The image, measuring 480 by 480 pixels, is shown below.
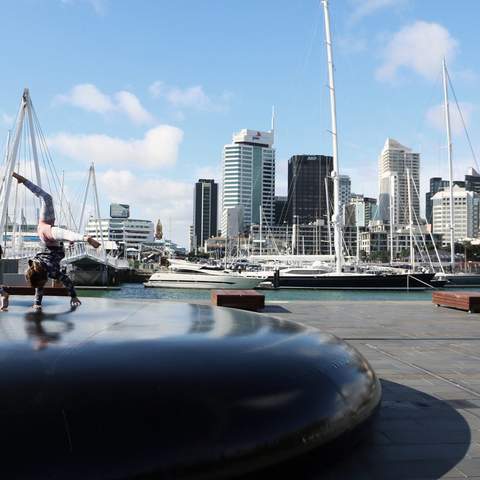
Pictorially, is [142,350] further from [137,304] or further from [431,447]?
[137,304]

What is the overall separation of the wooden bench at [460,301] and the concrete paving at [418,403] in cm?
296

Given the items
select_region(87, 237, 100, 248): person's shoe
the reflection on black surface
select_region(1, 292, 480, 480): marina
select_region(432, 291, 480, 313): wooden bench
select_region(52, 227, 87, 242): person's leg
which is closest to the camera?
the reflection on black surface

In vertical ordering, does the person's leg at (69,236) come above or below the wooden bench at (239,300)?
above

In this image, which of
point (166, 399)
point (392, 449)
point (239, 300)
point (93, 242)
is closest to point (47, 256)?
point (93, 242)

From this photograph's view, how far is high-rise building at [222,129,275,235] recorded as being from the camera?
7480 inches

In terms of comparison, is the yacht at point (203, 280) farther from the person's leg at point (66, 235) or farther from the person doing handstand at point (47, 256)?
the person's leg at point (66, 235)

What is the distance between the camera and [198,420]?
385 centimetres

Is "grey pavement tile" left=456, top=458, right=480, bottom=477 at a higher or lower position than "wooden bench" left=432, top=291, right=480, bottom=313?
lower

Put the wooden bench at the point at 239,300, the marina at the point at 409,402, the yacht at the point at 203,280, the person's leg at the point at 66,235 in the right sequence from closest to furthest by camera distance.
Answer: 1. the marina at the point at 409,402
2. the person's leg at the point at 66,235
3. the wooden bench at the point at 239,300
4. the yacht at the point at 203,280

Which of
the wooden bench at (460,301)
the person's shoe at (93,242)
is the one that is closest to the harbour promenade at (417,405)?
the person's shoe at (93,242)

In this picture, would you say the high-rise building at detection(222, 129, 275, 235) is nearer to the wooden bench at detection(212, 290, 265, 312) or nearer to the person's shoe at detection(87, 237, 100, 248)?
the wooden bench at detection(212, 290, 265, 312)

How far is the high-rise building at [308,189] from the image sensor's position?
563 feet

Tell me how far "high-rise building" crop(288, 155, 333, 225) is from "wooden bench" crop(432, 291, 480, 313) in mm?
147294

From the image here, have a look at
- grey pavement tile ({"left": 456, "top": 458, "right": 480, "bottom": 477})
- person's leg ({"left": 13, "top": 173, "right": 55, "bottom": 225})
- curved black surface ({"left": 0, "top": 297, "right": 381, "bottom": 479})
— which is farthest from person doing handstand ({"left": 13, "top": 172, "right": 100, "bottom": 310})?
grey pavement tile ({"left": 456, "top": 458, "right": 480, "bottom": 477})
